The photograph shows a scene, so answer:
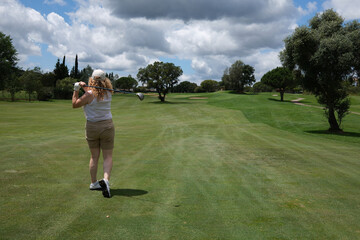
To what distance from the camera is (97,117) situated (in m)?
5.73

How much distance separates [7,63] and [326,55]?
2382 inches

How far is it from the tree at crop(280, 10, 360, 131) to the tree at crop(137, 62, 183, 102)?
40.7 metres

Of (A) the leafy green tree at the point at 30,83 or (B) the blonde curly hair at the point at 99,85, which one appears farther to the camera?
(A) the leafy green tree at the point at 30,83

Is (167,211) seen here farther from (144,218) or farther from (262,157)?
(262,157)

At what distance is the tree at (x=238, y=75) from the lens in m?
96.0

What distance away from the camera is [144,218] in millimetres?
4527

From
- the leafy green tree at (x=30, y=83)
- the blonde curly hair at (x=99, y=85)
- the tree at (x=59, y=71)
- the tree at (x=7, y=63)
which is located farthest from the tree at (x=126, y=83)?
the blonde curly hair at (x=99, y=85)

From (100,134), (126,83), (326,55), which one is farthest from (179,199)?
(126,83)

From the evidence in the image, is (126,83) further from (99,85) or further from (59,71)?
(99,85)

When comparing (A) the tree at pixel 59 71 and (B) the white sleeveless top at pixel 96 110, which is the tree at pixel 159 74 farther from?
(B) the white sleeveless top at pixel 96 110

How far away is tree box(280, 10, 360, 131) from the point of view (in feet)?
65.5

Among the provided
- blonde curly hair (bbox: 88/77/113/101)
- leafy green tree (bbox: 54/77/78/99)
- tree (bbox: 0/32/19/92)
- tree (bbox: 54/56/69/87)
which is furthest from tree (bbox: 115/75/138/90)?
blonde curly hair (bbox: 88/77/113/101)

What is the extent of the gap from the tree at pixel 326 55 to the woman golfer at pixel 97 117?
63.4 feet

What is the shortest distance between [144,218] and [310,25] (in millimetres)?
23963
